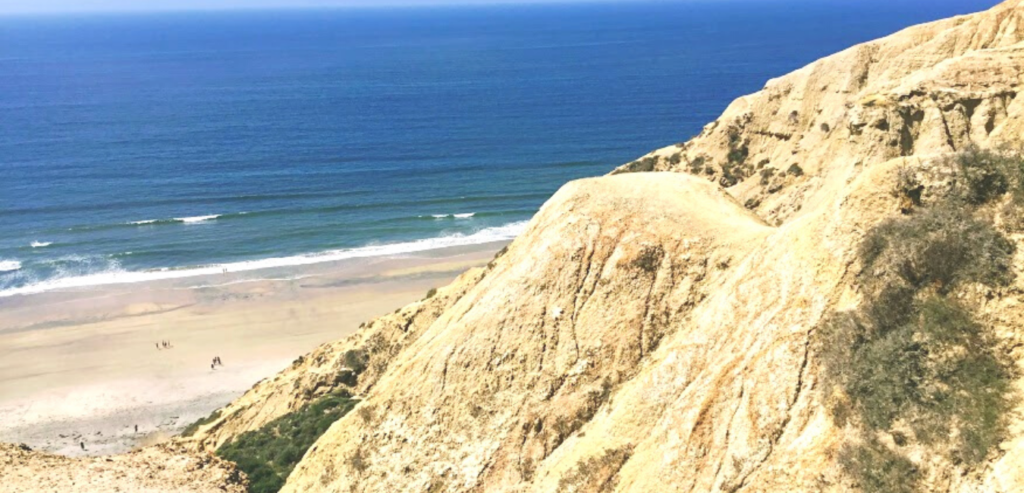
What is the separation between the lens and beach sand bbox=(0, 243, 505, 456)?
126ft

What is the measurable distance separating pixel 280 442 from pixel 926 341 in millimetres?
19986

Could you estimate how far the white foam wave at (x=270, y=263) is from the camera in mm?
54594

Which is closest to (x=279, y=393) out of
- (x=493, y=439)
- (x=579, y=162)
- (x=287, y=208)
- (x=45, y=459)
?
(x=45, y=459)

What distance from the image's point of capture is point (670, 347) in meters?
18.4

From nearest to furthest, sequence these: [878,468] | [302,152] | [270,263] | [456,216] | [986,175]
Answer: [878,468], [986,175], [270,263], [456,216], [302,152]

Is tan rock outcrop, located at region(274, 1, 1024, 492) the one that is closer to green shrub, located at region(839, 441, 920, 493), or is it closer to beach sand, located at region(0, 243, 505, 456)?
green shrub, located at region(839, 441, 920, 493)

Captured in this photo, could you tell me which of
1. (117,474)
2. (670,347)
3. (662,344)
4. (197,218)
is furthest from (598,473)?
(197,218)

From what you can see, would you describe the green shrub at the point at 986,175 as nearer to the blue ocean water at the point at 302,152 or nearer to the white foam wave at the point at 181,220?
the blue ocean water at the point at 302,152

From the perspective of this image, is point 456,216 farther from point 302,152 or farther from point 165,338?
point 165,338

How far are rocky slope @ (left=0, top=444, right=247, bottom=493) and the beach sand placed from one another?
9.20m

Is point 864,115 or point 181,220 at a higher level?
point 864,115

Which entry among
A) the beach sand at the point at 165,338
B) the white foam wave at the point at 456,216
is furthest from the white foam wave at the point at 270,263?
the white foam wave at the point at 456,216

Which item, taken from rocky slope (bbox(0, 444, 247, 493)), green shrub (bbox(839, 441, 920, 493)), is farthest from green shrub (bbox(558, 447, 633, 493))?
rocky slope (bbox(0, 444, 247, 493))

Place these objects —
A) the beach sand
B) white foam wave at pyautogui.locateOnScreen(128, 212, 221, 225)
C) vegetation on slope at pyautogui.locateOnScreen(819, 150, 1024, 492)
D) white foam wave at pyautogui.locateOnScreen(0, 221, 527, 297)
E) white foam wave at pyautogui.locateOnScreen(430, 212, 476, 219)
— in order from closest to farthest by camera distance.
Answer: vegetation on slope at pyautogui.locateOnScreen(819, 150, 1024, 492)
the beach sand
white foam wave at pyautogui.locateOnScreen(0, 221, 527, 297)
white foam wave at pyautogui.locateOnScreen(128, 212, 221, 225)
white foam wave at pyautogui.locateOnScreen(430, 212, 476, 219)
